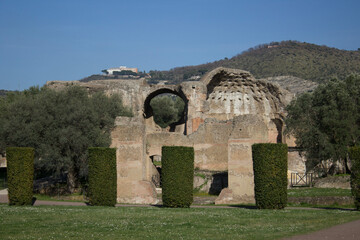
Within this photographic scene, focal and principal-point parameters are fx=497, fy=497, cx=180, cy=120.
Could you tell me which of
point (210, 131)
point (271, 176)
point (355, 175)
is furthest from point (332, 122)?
point (271, 176)

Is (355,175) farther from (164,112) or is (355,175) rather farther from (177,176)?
(164,112)

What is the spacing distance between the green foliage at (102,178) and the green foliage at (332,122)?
1282 centimetres

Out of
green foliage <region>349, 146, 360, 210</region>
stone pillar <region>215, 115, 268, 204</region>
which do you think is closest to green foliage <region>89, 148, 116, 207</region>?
stone pillar <region>215, 115, 268, 204</region>

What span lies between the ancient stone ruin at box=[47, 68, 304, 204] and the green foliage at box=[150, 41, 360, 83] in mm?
25668

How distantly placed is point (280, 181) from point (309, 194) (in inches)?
169

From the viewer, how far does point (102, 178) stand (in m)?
19.8

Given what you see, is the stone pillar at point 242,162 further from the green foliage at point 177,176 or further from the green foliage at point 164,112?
the green foliage at point 164,112

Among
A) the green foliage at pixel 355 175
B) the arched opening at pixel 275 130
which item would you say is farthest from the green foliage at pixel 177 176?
the arched opening at pixel 275 130

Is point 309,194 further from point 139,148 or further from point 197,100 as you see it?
point 197,100

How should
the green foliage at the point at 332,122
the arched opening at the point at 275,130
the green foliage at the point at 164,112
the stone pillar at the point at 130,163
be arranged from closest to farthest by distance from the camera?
the stone pillar at the point at 130,163
the green foliage at the point at 332,122
the arched opening at the point at 275,130
the green foliage at the point at 164,112

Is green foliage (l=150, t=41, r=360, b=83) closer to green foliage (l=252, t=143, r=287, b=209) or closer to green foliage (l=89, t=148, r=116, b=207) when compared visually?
green foliage (l=252, t=143, r=287, b=209)

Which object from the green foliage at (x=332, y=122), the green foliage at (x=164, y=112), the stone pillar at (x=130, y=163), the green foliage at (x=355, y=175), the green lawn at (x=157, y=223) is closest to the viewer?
the green lawn at (x=157, y=223)

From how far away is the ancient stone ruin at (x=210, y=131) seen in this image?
22703 mm

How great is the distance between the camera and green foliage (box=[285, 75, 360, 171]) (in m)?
27.3
